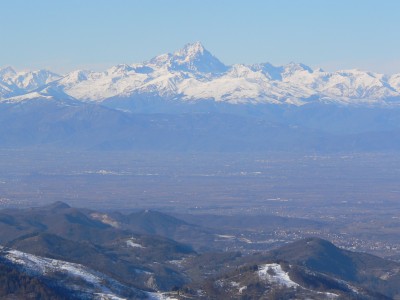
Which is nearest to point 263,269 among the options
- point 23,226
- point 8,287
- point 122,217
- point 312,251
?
point 8,287

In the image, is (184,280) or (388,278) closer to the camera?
(184,280)

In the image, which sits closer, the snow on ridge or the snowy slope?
the snowy slope

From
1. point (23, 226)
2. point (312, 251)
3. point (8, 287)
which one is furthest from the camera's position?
point (23, 226)

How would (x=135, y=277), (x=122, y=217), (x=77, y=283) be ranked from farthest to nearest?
(x=122, y=217) → (x=135, y=277) → (x=77, y=283)

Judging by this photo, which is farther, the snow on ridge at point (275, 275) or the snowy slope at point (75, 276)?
the snow on ridge at point (275, 275)

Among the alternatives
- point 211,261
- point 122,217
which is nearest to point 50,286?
point 211,261

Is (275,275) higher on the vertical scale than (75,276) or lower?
lower

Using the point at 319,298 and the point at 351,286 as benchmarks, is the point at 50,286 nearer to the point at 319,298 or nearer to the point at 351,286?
the point at 319,298

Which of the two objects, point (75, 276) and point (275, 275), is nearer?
point (75, 276)

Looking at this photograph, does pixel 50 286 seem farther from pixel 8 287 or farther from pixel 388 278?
pixel 388 278
